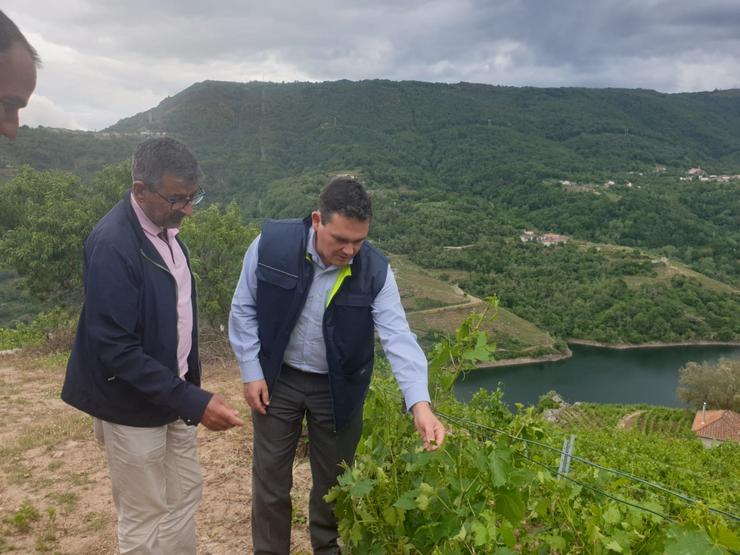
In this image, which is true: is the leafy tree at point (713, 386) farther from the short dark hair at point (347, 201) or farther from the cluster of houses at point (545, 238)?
the cluster of houses at point (545, 238)

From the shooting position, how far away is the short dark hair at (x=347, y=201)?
1.92 m

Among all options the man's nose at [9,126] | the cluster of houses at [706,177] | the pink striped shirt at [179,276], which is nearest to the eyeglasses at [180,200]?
the pink striped shirt at [179,276]

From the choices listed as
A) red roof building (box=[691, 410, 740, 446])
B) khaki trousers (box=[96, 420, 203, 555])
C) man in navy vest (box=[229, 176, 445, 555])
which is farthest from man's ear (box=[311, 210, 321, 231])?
red roof building (box=[691, 410, 740, 446])

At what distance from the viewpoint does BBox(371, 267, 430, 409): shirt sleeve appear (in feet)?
6.37

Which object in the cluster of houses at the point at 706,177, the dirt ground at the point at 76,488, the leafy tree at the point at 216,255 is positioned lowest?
the dirt ground at the point at 76,488

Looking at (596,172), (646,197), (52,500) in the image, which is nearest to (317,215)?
(52,500)

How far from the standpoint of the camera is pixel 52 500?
119 inches

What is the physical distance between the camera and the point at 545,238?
70875 mm

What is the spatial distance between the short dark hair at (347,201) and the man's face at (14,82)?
44.0 inches

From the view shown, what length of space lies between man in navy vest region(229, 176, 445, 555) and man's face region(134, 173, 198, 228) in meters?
0.37

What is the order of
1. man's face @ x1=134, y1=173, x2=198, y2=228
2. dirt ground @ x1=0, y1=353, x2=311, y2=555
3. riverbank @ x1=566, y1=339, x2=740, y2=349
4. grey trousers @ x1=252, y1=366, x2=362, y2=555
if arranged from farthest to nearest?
riverbank @ x1=566, y1=339, x2=740, y2=349 → dirt ground @ x1=0, y1=353, x2=311, y2=555 → grey trousers @ x1=252, y1=366, x2=362, y2=555 → man's face @ x1=134, y1=173, x2=198, y2=228

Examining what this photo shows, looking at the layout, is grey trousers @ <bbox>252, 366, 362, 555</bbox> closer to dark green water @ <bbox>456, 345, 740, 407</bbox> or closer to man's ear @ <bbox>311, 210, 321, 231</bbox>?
man's ear @ <bbox>311, 210, 321, 231</bbox>

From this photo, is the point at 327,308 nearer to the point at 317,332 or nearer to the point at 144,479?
the point at 317,332

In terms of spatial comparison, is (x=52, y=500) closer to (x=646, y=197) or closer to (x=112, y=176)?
(x=112, y=176)
